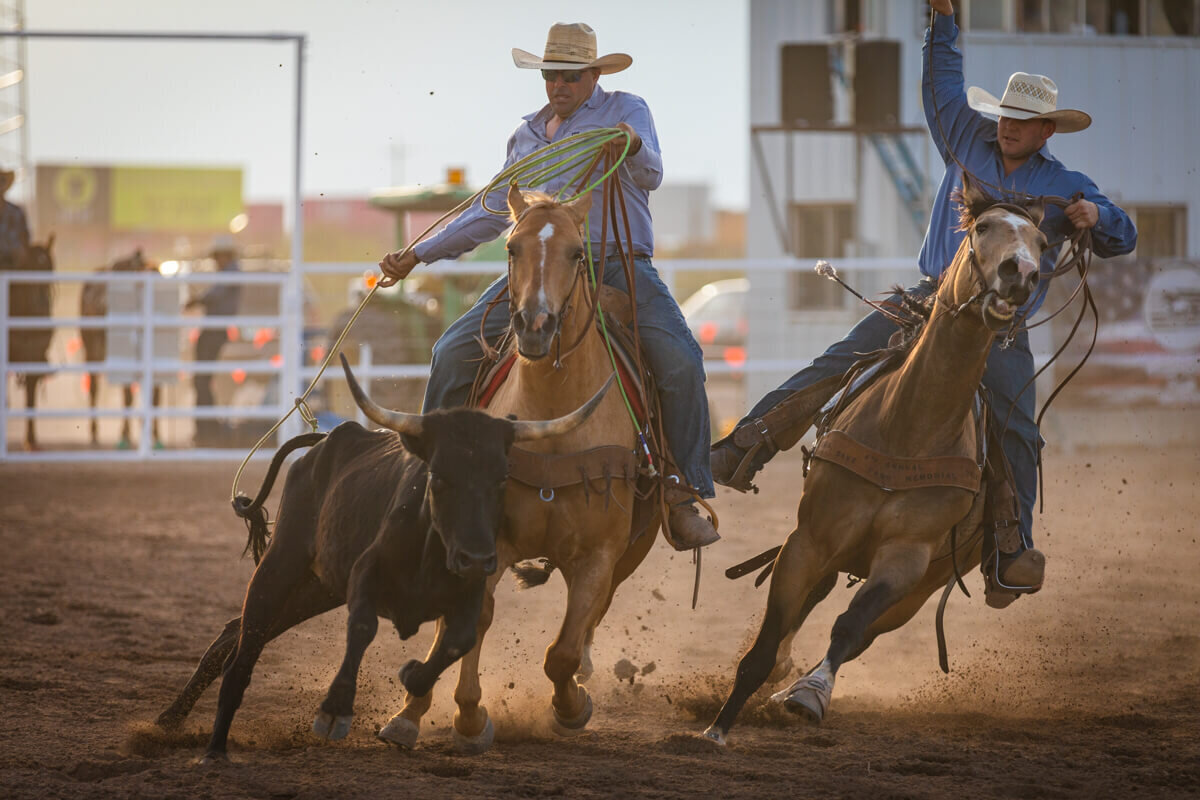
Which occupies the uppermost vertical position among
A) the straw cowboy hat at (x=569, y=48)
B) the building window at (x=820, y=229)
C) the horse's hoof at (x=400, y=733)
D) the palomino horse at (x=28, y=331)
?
the building window at (x=820, y=229)

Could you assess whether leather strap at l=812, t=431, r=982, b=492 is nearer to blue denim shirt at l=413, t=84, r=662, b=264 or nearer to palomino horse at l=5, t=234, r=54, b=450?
blue denim shirt at l=413, t=84, r=662, b=264

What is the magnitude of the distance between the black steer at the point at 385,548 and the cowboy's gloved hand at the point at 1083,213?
1.85 m

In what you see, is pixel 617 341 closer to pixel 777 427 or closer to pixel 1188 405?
pixel 777 427

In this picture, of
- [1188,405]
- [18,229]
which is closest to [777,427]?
[1188,405]

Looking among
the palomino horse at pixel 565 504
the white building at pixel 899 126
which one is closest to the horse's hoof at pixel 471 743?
the palomino horse at pixel 565 504

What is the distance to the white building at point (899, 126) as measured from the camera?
16125 millimetres

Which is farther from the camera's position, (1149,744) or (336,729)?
(1149,744)

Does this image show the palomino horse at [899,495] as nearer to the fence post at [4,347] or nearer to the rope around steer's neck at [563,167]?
the rope around steer's neck at [563,167]

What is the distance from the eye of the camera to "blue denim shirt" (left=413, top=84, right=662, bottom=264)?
5402mm

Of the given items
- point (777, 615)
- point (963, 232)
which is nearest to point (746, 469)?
point (777, 615)

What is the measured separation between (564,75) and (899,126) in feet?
38.9

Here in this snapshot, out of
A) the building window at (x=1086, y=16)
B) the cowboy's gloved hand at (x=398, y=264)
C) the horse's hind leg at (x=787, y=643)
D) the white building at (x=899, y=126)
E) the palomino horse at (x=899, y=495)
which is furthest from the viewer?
the building window at (x=1086, y=16)

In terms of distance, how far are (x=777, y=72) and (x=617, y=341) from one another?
13014 millimetres

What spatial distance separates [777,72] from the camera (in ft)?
57.6
